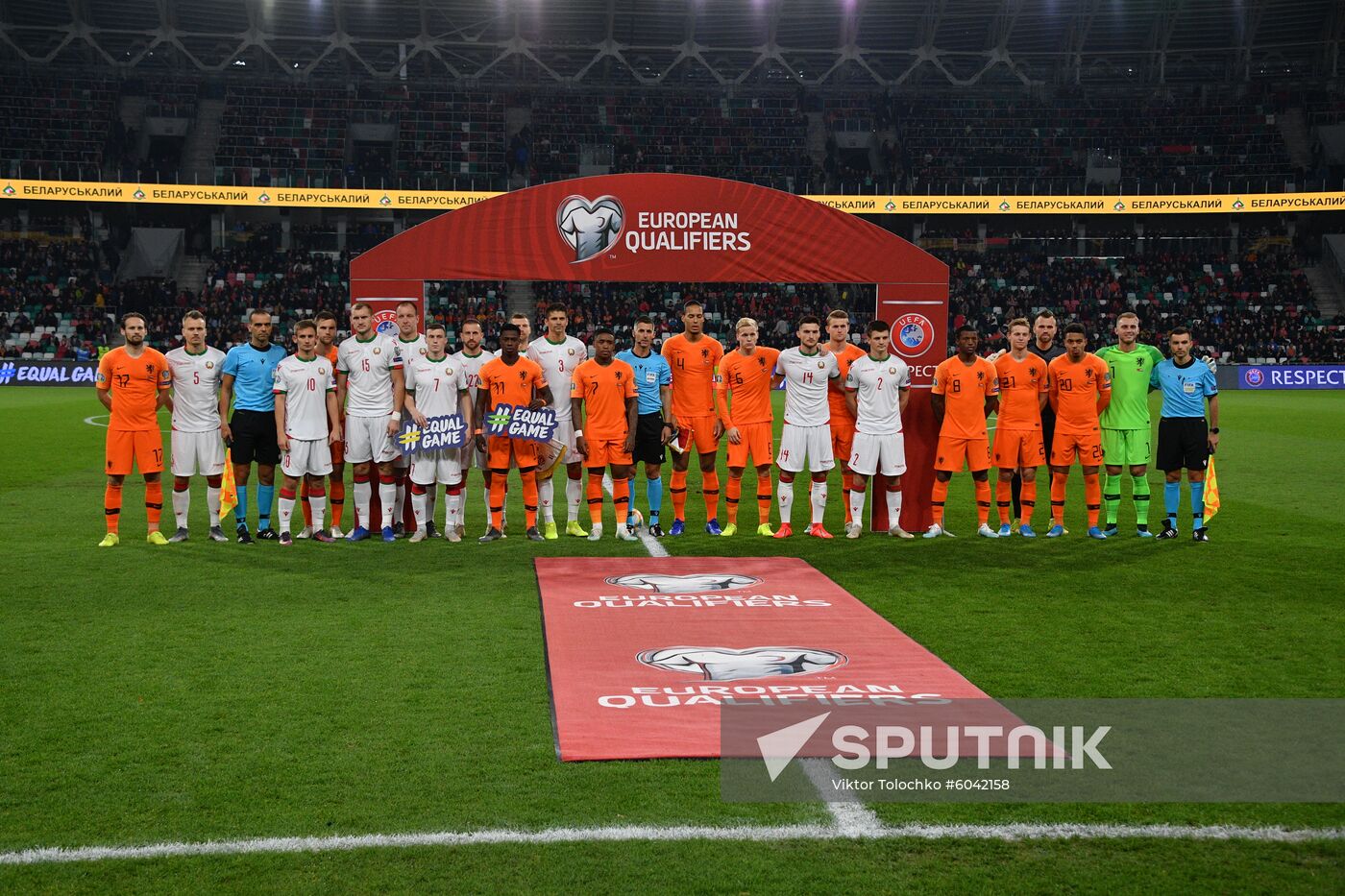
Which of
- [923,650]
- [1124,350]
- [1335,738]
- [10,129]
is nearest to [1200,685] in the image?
[1335,738]

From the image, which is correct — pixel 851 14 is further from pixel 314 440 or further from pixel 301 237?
pixel 314 440

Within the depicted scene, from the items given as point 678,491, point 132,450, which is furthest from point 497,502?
point 132,450

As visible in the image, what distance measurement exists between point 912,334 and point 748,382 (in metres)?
1.85

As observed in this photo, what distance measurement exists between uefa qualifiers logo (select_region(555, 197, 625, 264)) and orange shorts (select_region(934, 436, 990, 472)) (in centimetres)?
380

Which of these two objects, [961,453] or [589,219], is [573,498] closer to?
[589,219]

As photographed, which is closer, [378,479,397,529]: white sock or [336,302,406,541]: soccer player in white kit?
[336,302,406,541]: soccer player in white kit

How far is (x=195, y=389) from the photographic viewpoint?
35.2 feet

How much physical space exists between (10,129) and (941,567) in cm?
4318

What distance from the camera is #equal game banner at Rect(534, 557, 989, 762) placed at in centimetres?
564

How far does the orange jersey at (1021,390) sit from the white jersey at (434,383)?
16.6ft

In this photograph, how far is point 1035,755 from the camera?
5.23 m

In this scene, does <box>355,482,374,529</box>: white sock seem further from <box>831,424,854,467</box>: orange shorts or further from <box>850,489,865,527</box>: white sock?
<box>850,489,865,527</box>: white sock

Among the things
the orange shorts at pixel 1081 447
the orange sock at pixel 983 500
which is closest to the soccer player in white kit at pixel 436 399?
the orange sock at pixel 983 500

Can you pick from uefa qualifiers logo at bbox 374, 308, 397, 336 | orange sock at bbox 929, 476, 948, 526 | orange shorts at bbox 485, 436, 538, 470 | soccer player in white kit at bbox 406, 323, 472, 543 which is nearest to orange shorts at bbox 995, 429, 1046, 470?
orange sock at bbox 929, 476, 948, 526
